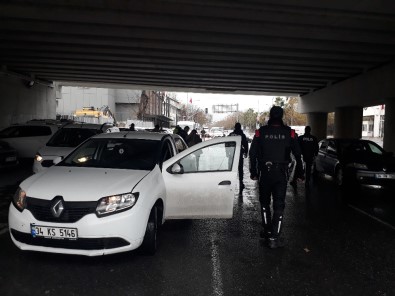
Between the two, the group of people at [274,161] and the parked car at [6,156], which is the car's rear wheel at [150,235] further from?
the parked car at [6,156]

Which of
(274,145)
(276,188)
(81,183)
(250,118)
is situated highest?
(250,118)

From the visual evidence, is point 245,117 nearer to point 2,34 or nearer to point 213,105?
point 213,105

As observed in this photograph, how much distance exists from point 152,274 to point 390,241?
12.1ft

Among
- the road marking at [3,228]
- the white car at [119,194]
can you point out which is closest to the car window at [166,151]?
the white car at [119,194]

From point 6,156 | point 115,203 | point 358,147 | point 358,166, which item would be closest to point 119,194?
point 115,203

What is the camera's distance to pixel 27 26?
11.9 meters

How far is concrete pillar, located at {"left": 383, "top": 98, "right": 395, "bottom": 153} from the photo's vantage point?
1760 cm

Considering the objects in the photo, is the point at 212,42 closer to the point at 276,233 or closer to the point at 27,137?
the point at 27,137

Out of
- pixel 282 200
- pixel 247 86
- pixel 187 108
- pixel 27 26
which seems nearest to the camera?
pixel 282 200

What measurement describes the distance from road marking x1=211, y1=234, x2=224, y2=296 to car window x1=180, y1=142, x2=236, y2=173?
1.07 meters

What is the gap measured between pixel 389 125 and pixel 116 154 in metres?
16.3

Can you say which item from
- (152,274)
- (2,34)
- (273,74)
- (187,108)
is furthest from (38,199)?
(187,108)

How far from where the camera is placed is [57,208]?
4043 mm

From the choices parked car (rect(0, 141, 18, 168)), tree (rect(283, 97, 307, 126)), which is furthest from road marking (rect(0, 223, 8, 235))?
tree (rect(283, 97, 307, 126))
